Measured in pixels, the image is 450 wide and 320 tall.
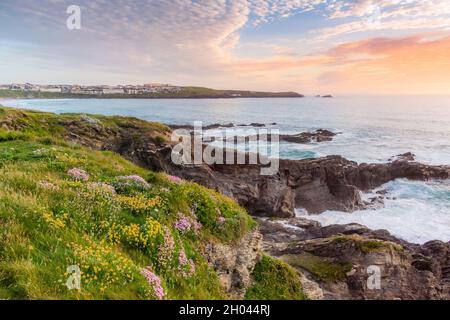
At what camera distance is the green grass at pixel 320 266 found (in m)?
16.8

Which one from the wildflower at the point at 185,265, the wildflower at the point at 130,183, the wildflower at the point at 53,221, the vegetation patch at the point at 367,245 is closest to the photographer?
the wildflower at the point at 53,221

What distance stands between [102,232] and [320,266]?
12.9 metres

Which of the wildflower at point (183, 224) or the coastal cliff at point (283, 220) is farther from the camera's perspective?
the coastal cliff at point (283, 220)

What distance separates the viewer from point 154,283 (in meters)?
6.80

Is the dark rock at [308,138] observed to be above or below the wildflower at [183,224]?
below

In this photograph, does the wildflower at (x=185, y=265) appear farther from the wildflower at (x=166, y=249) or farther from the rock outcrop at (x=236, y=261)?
the rock outcrop at (x=236, y=261)

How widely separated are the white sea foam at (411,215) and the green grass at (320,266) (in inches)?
555

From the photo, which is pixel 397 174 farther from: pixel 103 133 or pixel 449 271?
pixel 103 133

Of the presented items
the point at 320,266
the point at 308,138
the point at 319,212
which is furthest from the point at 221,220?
the point at 308,138

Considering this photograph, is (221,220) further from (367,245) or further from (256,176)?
(256,176)

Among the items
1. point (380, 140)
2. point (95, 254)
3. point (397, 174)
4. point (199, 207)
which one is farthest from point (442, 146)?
point (95, 254)

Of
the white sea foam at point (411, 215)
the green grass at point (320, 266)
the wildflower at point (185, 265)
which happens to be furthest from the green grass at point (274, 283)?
the white sea foam at point (411, 215)
